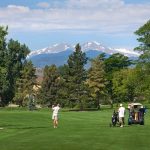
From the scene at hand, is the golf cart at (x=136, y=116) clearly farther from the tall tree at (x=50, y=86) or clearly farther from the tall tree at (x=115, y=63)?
the tall tree at (x=115, y=63)

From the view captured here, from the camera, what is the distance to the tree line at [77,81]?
4097 inches

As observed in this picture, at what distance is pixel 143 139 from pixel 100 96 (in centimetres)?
9512

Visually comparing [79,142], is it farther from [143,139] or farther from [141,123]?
[141,123]

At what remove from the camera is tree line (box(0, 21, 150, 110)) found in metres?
104

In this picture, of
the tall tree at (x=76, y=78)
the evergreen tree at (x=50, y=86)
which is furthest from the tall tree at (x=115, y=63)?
the tall tree at (x=76, y=78)

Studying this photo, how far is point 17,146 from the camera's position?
28.7 m

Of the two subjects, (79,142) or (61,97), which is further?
(61,97)

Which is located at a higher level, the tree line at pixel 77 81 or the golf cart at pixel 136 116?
the tree line at pixel 77 81

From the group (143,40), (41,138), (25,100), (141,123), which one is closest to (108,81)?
(25,100)

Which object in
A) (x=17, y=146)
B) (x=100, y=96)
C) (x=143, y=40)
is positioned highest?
(x=143, y=40)

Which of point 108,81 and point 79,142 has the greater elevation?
point 108,81

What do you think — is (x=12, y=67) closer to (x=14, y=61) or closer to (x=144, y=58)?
(x=14, y=61)

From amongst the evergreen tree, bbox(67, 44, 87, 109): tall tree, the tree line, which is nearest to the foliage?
the tree line

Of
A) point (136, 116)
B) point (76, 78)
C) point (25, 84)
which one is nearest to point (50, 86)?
point (25, 84)
